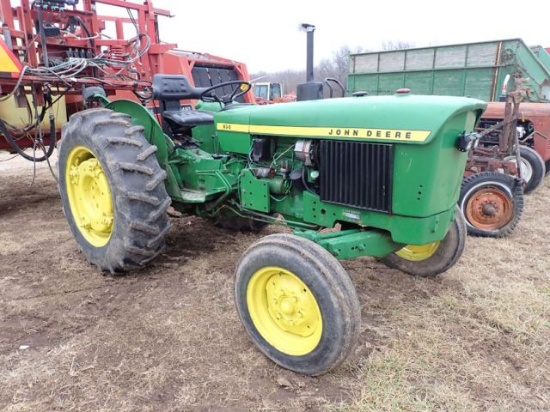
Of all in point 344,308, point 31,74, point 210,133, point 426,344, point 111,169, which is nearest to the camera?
point 344,308

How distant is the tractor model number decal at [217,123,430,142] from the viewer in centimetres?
214

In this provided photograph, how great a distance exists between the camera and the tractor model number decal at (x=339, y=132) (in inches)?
84.2

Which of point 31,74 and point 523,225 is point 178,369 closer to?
point 31,74

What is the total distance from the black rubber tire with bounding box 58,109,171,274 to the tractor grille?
115cm

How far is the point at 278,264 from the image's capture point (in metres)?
2.18

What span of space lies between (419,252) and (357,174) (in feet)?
3.83

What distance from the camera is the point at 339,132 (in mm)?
2424

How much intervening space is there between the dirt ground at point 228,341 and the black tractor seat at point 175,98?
1131 millimetres

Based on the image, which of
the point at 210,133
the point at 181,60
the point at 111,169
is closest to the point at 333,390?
the point at 111,169

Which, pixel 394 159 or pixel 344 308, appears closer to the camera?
pixel 344 308

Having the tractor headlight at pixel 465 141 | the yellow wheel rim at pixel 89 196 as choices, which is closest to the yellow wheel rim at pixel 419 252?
the tractor headlight at pixel 465 141

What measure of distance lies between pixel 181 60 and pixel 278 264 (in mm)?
4242

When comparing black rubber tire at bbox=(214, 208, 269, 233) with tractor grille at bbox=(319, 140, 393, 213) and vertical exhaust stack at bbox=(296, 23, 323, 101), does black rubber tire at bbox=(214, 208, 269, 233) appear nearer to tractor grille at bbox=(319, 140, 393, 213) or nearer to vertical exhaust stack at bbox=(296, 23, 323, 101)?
vertical exhaust stack at bbox=(296, 23, 323, 101)

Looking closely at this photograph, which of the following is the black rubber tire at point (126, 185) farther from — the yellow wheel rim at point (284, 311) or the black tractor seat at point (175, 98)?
the yellow wheel rim at point (284, 311)
